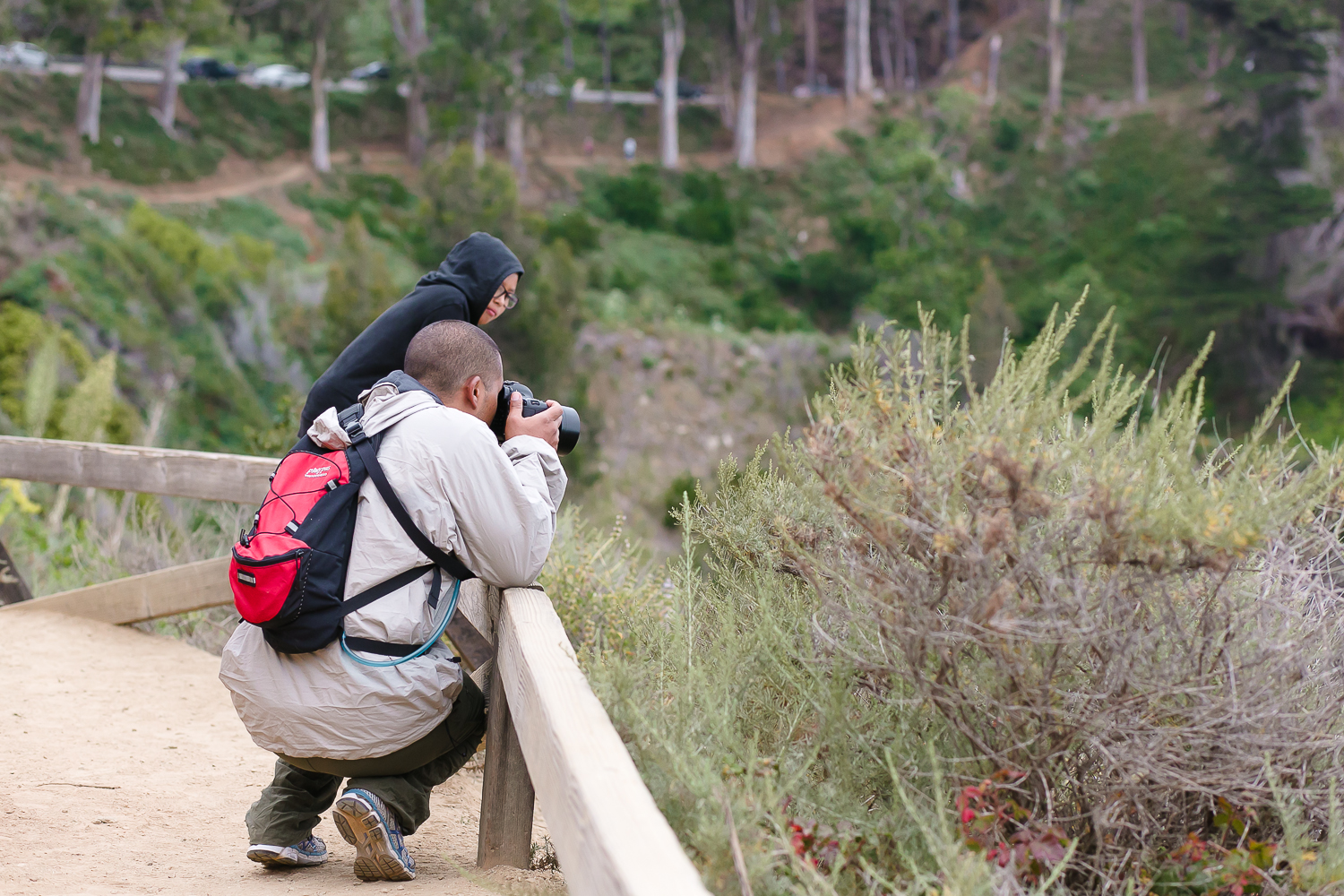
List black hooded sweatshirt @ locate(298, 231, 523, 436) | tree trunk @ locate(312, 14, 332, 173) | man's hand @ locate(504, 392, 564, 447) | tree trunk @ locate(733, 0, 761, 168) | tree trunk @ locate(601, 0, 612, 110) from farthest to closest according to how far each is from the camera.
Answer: tree trunk @ locate(601, 0, 612, 110) < tree trunk @ locate(733, 0, 761, 168) < tree trunk @ locate(312, 14, 332, 173) < black hooded sweatshirt @ locate(298, 231, 523, 436) < man's hand @ locate(504, 392, 564, 447)

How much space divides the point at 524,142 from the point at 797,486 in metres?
39.4

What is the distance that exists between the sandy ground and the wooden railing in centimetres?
16

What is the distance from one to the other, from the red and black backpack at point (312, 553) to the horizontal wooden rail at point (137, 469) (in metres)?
1.88

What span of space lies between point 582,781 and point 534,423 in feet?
4.35

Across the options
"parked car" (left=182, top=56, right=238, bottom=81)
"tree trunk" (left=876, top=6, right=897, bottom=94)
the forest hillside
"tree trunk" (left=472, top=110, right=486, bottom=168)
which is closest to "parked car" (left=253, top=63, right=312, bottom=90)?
the forest hillside

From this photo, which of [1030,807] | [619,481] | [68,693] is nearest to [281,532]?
[1030,807]

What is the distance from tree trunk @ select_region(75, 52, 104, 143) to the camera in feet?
99.4

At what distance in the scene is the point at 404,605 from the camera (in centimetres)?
245

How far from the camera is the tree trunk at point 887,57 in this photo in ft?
164

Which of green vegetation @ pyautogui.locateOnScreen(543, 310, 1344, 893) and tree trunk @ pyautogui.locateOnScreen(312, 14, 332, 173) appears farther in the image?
tree trunk @ pyautogui.locateOnScreen(312, 14, 332, 173)

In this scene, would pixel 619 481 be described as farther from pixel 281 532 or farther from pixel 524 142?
pixel 281 532

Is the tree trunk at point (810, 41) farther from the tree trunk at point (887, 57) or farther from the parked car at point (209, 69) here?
the parked car at point (209, 69)

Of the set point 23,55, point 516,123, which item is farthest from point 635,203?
point 23,55

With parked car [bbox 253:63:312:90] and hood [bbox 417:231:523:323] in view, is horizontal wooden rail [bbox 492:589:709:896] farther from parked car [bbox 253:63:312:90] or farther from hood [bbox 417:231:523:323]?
parked car [bbox 253:63:312:90]
